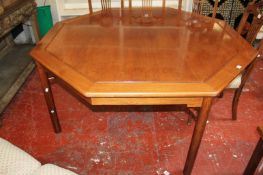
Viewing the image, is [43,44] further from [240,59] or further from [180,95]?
[240,59]

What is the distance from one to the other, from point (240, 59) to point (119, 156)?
3.46 feet

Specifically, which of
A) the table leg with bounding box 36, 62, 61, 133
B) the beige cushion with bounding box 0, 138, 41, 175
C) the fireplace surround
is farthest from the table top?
the fireplace surround

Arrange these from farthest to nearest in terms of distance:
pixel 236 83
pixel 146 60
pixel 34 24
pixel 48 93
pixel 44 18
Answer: pixel 44 18 < pixel 34 24 < pixel 236 83 < pixel 48 93 < pixel 146 60

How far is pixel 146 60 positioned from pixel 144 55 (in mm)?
65

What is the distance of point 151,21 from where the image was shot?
1.94 meters

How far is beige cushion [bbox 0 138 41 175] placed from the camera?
105 cm

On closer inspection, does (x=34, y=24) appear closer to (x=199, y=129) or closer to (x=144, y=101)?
(x=144, y=101)

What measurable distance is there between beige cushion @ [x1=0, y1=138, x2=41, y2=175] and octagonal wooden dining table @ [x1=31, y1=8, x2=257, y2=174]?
15.7 inches

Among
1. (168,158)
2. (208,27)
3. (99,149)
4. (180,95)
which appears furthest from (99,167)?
(208,27)

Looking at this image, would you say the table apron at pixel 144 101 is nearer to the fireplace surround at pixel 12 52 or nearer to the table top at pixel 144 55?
the table top at pixel 144 55

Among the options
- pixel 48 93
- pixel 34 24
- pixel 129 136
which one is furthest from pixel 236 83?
pixel 34 24

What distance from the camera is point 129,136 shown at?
6.21 feet

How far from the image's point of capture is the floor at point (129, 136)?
1665 mm

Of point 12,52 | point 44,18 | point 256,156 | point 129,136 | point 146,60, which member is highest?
point 146,60
